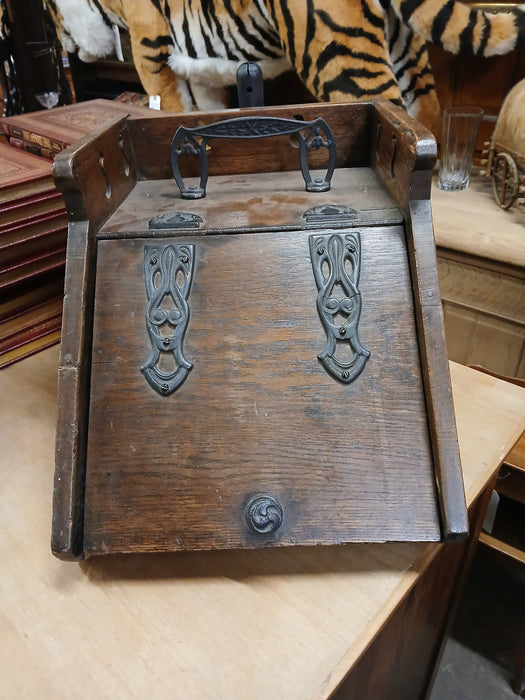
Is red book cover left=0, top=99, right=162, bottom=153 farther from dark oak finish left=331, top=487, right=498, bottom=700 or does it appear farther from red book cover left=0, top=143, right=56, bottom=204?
dark oak finish left=331, top=487, right=498, bottom=700

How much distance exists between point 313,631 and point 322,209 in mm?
499

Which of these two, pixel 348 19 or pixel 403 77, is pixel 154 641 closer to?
pixel 348 19

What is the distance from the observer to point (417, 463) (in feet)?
1.95

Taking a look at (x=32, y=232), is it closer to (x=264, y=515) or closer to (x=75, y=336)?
(x=75, y=336)

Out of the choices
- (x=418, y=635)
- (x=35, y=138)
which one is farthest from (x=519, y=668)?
(x=35, y=138)

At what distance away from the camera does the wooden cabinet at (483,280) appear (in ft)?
3.99

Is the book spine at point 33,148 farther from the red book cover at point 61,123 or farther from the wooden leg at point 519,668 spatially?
the wooden leg at point 519,668

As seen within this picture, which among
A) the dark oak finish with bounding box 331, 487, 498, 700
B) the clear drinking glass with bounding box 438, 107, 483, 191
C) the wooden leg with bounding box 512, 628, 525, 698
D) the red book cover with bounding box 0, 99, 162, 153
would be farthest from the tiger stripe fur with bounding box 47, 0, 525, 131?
the wooden leg with bounding box 512, 628, 525, 698

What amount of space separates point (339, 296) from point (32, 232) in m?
0.62

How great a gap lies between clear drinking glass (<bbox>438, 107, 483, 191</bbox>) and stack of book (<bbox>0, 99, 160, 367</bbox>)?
0.82 meters

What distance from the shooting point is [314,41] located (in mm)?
1230

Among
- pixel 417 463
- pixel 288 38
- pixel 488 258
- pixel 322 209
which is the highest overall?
pixel 288 38

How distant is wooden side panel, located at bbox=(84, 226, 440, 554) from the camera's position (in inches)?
23.1

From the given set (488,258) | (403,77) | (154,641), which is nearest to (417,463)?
(154,641)
